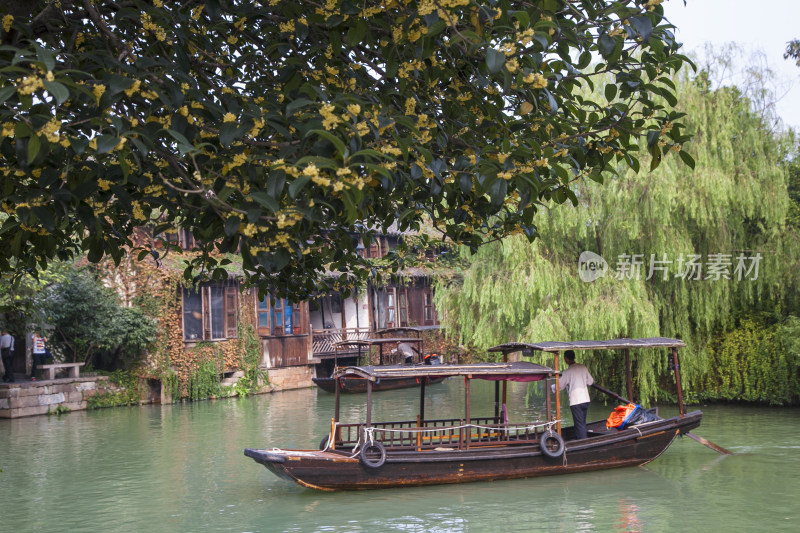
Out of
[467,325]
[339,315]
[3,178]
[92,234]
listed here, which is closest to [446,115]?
[92,234]

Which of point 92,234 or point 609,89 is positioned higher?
point 609,89

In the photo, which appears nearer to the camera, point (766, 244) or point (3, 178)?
point (3, 178)

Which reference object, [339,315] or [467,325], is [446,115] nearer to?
[467,325]

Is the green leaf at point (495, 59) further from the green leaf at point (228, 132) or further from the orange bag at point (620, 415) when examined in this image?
the orange bag at point (620, 415)

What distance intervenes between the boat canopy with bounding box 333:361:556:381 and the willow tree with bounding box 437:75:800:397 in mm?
3648

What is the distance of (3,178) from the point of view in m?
4.11

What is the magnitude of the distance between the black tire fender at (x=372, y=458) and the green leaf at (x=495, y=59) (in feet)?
27.0

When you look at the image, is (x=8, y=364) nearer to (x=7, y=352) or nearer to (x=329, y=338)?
(x=7, y=352)

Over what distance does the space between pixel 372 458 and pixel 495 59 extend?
841cm

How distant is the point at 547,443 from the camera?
11805 mm

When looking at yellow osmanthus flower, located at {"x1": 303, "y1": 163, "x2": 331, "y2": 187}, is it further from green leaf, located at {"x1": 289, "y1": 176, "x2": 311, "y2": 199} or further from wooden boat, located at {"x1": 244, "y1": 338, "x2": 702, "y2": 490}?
wooden boat, located at {"x1": 244, "y1": 338, "x2": 702, "y2": 490}

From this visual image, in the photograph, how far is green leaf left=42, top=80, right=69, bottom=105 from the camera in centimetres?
292

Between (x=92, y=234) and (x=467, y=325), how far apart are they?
1442 centimetres

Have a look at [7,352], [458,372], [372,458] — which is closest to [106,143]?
[372,458]
